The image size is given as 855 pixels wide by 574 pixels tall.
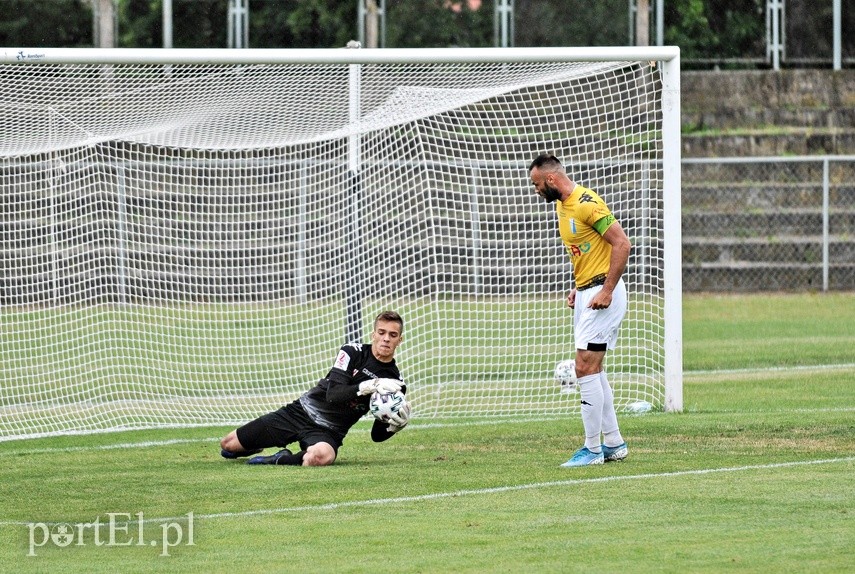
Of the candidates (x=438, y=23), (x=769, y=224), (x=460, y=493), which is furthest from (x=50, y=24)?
(x=460, y=493)

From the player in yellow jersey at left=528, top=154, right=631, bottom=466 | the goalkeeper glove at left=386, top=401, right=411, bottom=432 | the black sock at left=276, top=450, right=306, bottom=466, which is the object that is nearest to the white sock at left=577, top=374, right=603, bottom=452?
the player in yellow jersey at left=528, top=154, right=631, bottom=466

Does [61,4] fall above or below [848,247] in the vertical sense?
above

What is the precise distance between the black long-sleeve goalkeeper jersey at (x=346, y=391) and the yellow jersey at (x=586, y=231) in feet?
4.28

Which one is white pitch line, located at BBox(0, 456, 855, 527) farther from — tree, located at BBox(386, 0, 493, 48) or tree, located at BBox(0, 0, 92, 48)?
tree, located at BBox(0, 0, 92, 48)

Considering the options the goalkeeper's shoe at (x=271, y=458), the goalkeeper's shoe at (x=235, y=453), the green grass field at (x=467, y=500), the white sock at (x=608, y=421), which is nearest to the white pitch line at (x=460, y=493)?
the green grass field at (x=467, y=500)

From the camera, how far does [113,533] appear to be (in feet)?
22.7

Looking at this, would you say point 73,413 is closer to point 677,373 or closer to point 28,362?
point 28,362

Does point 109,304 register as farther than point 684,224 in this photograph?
No

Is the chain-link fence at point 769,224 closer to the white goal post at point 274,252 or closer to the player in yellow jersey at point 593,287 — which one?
the white goal post at point 274,252

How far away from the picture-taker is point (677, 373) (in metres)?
11.1

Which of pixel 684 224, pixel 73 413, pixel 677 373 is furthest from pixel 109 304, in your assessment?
pixel 684 224

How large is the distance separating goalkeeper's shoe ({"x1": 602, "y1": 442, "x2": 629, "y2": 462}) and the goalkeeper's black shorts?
164cm

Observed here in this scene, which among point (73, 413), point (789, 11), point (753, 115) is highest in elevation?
point (789, 11)

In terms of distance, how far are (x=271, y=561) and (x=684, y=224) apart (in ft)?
57.1
